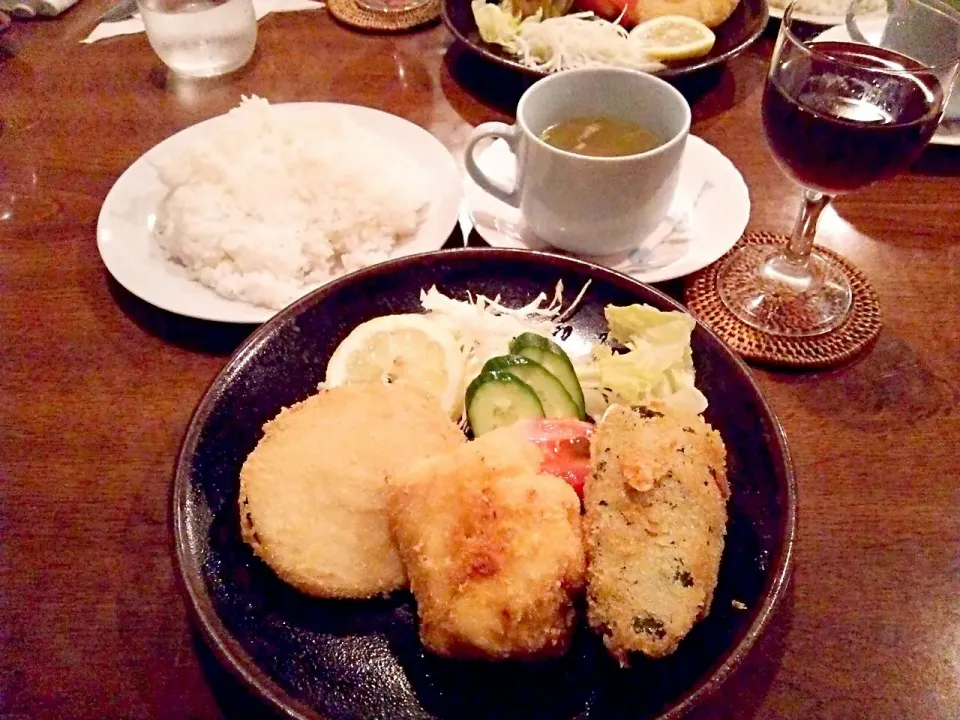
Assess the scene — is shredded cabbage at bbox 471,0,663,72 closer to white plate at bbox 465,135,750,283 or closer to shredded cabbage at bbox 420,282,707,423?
white plate at bbox 465,135,750,283

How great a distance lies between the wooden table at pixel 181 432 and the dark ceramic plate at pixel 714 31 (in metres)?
0.10

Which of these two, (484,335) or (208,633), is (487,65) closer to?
(484,335)

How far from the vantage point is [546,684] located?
3.40 feet

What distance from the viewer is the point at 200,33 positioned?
234 centimetres

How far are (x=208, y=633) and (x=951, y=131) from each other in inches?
84.6

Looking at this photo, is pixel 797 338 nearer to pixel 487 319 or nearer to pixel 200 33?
pixel 487 319

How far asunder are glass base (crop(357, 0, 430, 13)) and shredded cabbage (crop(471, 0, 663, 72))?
39 cm

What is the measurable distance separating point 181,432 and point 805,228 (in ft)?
4.48

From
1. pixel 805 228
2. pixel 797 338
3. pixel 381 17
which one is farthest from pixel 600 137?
pixel 381 17

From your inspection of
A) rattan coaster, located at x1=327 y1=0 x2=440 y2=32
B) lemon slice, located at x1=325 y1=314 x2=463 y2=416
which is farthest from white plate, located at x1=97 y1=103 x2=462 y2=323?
rattan coaster, located at x1=327 y1=0 x2=440 y2=32

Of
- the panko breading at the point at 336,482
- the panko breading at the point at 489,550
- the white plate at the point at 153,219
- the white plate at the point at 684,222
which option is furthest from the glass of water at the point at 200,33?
the panko breading at the point at 489,550

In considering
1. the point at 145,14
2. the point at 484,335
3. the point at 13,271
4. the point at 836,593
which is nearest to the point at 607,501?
the point at 836,593

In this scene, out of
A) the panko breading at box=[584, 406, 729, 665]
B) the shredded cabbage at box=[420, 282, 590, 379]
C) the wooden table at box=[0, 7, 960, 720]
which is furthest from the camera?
the shredded cabbage at box=[420, 282, 590, 379]

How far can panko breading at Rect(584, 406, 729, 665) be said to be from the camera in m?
0.97
